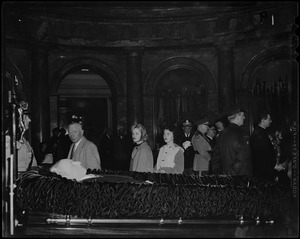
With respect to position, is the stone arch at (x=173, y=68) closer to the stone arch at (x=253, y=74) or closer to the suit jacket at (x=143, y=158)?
the stone arch at (x=253, y=74)

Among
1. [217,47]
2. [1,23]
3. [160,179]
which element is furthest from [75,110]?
[1,23]

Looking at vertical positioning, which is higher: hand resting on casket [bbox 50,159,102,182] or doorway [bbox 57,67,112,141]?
doorway [bbox 57,67,112,141]

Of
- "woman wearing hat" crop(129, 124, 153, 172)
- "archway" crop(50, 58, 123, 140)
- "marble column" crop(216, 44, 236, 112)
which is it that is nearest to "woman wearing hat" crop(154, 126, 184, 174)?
"woman wearing hat" crop(129, 124, 153, 172)

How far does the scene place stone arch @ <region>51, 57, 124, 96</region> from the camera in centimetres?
1563

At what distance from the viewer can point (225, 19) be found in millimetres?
15016

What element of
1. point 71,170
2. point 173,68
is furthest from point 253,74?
point 71,170

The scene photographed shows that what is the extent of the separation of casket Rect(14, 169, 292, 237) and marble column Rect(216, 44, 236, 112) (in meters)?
7.91

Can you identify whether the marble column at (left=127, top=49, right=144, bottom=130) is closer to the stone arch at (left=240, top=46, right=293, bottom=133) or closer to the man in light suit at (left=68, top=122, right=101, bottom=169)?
the stone arch at (left=240, top=46, right=293, bottom=133)

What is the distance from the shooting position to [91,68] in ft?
52.9

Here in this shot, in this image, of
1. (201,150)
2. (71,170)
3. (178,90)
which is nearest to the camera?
(71,170)

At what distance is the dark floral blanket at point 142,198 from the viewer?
6715 mm

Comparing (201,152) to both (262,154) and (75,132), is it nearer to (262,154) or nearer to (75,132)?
(262,154)

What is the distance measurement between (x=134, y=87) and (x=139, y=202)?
912 cm

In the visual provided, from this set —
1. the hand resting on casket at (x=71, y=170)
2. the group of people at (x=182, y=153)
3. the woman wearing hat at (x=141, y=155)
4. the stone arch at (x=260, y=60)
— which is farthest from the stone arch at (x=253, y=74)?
the hand resting on casket at (x=71, y=170)
